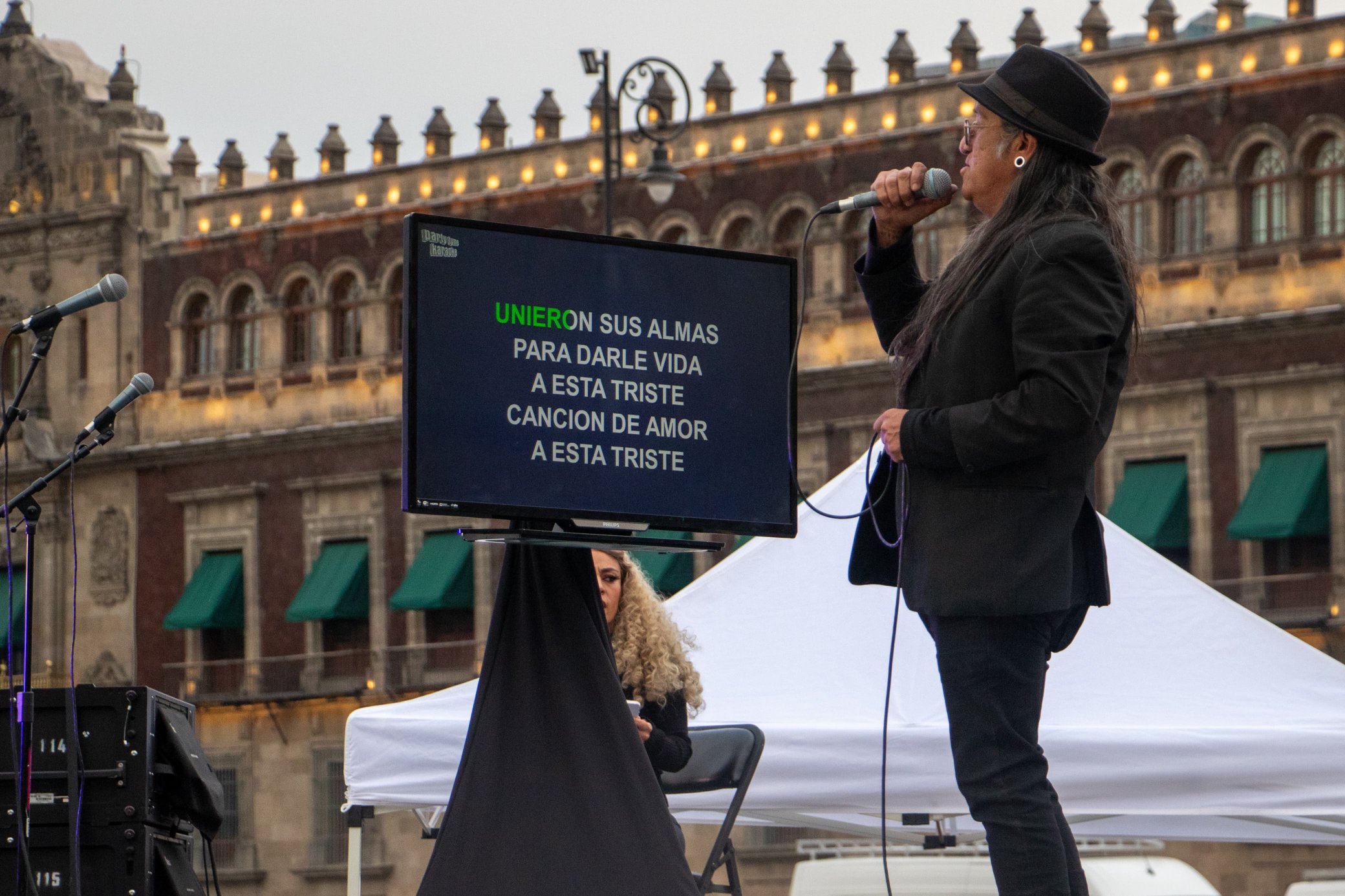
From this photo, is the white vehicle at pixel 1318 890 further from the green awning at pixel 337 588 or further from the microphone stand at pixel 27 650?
the green awning at pixel 337 588

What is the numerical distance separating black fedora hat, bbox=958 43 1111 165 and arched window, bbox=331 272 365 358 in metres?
33.8

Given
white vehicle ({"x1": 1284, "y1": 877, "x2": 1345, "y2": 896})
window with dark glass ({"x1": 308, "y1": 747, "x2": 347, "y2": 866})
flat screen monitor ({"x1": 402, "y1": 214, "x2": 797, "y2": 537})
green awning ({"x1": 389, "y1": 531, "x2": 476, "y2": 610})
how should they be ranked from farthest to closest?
window with dark glass ({"x1": 308, "y1": 747, "x2": 347, "y2": 866}) → green awning ({"x1": 389, "y1": 531, "x2": 476, "y2": 610}) → white vehicle ({"x1": 1284, "y1": 877, "x2": 1345, "y2": 896}) → flat screen monitor ({"x1": 402, "y1": 214, "x2": 797, "y2": 537})

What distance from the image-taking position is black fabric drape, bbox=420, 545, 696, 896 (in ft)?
15.4

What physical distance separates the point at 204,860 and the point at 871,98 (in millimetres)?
26888

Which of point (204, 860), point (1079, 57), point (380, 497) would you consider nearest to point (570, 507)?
point (204, 860)

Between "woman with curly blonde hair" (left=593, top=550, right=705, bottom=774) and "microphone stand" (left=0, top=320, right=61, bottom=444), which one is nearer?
"microphone stand" (left=0, top=320, right=61, bottom=444)

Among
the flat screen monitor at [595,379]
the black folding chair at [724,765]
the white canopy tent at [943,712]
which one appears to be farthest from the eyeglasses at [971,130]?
the white canopy tent at [943,712]

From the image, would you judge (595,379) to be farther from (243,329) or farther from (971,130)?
(243,329)

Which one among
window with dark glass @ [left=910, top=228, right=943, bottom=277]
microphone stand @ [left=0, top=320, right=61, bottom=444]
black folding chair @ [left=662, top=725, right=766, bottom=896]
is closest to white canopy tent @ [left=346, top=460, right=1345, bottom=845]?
black folding chair @ [left=662, top=725, right=766, bottom=896]

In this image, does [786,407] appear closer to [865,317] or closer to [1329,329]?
[1329,329]

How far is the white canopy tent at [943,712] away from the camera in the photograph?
742 cm

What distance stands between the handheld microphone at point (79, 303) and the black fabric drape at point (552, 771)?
179cm

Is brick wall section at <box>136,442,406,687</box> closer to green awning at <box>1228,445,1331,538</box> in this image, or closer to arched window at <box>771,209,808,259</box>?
arched window at <box>771,209,808,259</box>

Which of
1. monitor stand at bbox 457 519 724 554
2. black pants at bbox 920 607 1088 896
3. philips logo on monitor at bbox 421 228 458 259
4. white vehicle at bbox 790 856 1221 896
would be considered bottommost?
white vehicle at bbox 790 856 1221 896
